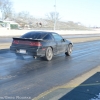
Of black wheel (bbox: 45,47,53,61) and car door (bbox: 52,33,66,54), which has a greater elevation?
car door (bbox: 52,33,66,54)

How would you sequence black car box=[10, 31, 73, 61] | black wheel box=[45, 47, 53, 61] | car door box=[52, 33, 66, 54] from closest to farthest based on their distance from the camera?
black car box=[10, 31, 73, 61], black wheel box=[45, 47, 53, 61], car door box=[52, 33, 66, 54]

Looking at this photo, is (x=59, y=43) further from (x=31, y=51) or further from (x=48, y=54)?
(x=31, y=51)

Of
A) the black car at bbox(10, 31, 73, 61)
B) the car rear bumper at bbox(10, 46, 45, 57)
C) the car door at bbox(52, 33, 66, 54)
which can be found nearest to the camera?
the car rear bumper at bbox(10, 46, 45, 57)

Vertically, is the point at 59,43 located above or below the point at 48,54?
above

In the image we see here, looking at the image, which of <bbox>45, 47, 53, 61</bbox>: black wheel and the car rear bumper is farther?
<bbox>45, 47, 53, 61</bbox>: black wheel

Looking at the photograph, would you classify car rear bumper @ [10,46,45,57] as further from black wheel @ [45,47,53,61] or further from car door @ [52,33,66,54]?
car door @ [52,33,66,54]

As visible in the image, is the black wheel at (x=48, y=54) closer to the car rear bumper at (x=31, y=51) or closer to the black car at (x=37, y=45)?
the black car at (x=37, y=45)

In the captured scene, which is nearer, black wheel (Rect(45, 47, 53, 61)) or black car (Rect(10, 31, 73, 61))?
black car (Rect(10, 31, 73, 61))

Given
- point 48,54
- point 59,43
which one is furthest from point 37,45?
point 59,43

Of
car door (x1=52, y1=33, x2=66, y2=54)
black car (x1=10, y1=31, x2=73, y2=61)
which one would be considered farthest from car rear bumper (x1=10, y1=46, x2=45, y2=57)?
car door (x1=52, y1=33, x2=66, y2=54)

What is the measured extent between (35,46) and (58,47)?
1973mm

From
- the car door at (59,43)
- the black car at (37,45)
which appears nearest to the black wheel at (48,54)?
the black car at (37,45)

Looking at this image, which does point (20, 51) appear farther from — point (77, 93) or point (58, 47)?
point (77, 93)

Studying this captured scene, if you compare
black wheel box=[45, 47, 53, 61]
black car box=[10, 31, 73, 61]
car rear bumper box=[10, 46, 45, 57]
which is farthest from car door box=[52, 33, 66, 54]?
car rear bumper box=[10, 46, 45, 57]
